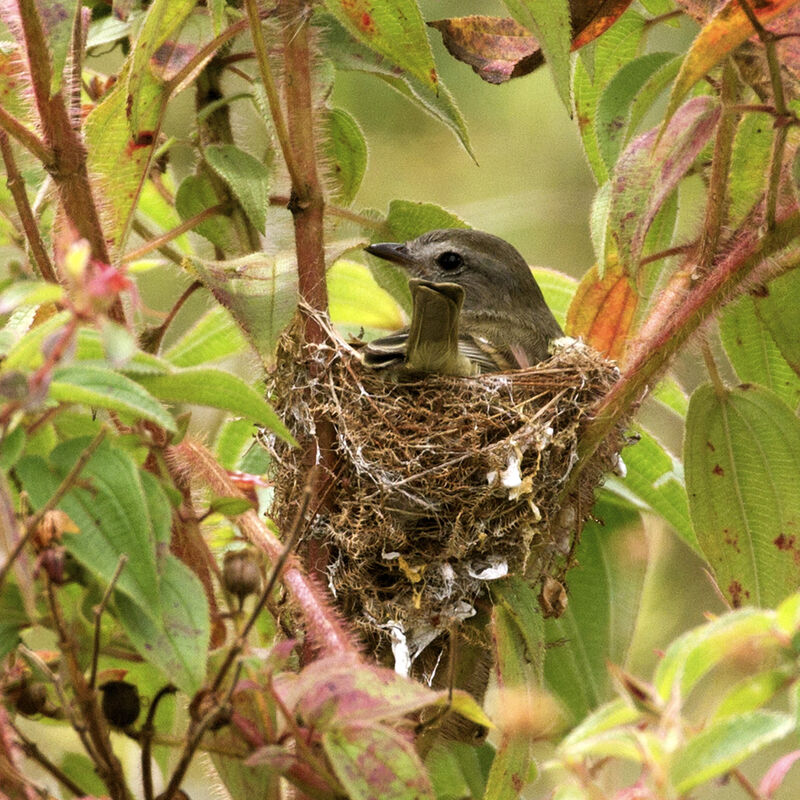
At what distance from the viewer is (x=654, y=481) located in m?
3.22

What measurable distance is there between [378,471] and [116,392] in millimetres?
1595

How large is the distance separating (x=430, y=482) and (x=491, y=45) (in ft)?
3.57

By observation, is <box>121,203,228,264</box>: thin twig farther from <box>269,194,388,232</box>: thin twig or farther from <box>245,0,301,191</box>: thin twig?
<box>245,0,301,191</box>: thin twig

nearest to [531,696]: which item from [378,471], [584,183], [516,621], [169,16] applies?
[516,621]

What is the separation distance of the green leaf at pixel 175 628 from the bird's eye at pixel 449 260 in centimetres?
256

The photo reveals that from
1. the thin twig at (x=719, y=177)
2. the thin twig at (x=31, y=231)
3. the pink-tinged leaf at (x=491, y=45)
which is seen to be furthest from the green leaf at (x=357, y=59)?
the thin twig at (x=31, y=231)

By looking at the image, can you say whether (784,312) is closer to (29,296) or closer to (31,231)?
(31,231)

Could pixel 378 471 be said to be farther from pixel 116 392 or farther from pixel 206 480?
pixel 116 392

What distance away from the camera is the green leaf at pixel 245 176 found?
2.66m

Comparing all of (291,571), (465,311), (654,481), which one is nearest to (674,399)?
(654,481)

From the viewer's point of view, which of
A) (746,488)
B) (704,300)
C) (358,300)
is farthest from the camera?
(358,300)

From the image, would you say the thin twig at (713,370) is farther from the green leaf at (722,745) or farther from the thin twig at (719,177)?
the green leaf at (722,745)

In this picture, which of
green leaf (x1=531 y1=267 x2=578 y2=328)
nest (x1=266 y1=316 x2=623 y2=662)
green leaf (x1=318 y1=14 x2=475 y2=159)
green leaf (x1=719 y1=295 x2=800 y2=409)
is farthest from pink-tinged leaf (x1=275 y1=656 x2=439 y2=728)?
green leaf (x1=531 y1=267 x2=578 y2=328)

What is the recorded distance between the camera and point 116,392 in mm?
1547
